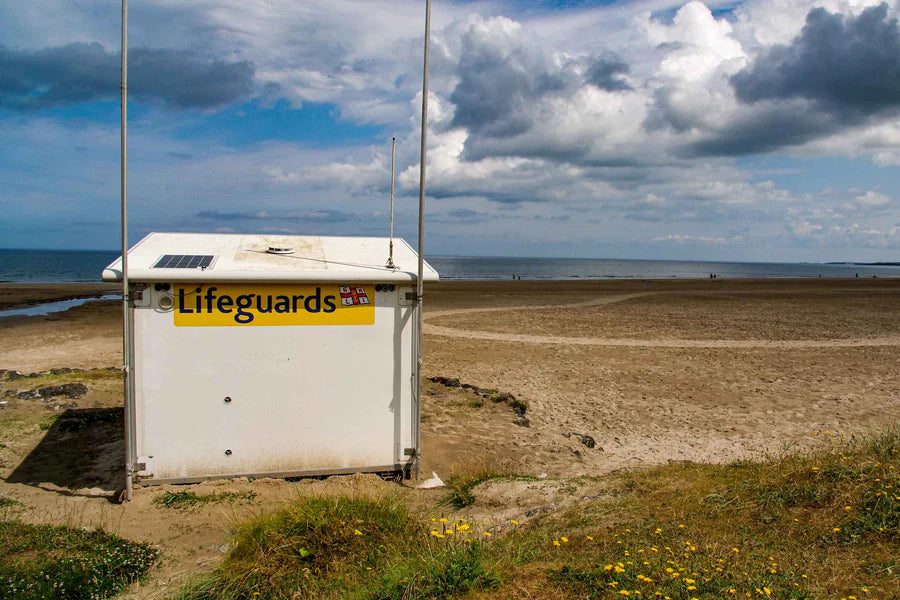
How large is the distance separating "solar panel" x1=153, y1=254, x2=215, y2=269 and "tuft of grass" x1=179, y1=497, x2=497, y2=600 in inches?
113

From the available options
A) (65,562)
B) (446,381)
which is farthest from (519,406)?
(65,562)

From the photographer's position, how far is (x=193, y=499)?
624 centimetres

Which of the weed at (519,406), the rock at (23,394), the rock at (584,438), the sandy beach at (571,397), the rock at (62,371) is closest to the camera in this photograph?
the sandy beach at (571,397)

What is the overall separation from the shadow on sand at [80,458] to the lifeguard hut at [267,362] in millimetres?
1090

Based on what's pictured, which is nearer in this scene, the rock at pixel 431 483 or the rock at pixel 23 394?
the rock at pixel 431 483

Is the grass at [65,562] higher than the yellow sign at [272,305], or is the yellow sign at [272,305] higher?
the yellow sign at [272,305]

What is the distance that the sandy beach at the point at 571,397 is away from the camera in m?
6.54

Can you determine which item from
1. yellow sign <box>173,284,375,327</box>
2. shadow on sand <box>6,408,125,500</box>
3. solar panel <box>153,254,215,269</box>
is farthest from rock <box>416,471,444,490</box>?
solar panel <box>153,254,215,269</box>

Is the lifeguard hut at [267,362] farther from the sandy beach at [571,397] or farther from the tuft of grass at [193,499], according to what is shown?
the sandy beach at [571,397]

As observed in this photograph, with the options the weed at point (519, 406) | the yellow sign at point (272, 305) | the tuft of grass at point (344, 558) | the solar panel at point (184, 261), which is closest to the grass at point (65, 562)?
the tuft of grass at point (344, 558)

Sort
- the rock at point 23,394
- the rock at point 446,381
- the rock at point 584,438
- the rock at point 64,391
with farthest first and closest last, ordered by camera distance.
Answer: the rock at point 446,381 < the rock at point 64,391 < the rock at point 23,394 < the rock at point 584,438

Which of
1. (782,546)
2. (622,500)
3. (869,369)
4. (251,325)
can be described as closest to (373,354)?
(251,325)

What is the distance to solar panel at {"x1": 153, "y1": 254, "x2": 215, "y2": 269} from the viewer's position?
6414mm

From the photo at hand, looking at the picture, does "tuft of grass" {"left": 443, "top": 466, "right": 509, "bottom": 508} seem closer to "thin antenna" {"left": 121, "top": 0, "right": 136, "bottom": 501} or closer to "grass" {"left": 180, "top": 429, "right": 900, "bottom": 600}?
"grass" {"left": 180, "top": 429, "right": 900, "bottom": 600}
